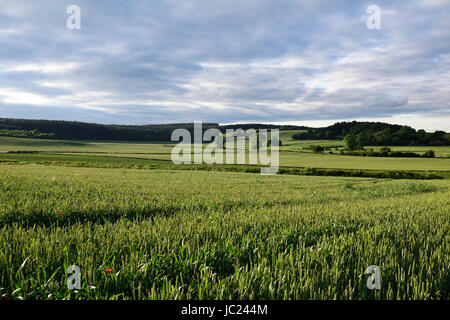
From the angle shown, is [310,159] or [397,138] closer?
[310,159]

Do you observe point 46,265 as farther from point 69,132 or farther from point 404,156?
point 69,132

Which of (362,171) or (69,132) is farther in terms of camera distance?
(69,132)

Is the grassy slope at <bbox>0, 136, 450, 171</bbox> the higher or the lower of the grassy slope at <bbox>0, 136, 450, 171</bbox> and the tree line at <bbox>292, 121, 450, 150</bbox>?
the lower

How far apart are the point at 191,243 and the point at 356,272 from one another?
231 cm

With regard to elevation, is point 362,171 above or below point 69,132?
below

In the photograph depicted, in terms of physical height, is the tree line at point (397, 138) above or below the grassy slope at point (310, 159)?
above

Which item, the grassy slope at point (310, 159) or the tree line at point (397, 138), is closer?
the grassy slope at point (310, 159)

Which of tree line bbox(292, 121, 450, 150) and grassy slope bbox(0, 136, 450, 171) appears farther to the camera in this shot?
tree line bbox(292, 121, 450, 150)

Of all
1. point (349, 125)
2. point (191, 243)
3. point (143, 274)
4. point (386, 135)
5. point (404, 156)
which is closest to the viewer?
point (143, 274)

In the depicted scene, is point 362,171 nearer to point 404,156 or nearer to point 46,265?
point 404,156
